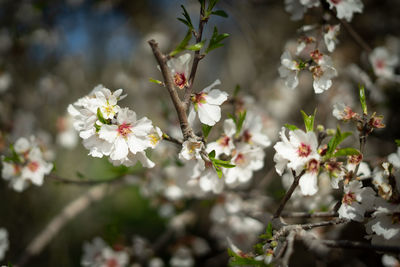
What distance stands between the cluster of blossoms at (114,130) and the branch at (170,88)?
0.11m

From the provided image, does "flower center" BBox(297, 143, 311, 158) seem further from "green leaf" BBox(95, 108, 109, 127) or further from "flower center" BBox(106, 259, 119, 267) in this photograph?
"flower center" BBox(106, 259, 119, 267)

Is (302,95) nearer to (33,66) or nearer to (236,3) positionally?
(236,3)

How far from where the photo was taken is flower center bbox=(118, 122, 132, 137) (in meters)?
1.28

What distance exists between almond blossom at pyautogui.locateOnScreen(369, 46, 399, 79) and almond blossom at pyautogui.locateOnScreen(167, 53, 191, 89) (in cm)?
147

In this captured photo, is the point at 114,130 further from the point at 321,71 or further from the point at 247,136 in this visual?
the point at 321,71

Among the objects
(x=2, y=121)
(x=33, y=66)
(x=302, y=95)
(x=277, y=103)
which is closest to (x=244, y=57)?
(x=302, y=95)

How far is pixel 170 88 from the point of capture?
1.27 m

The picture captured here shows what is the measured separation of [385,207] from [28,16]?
342 centimetres

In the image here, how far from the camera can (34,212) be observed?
11.2ft

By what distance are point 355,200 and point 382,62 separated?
Result: 1319mm

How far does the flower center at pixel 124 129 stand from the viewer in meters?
1.28

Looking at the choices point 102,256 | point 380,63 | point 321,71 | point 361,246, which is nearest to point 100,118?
point 321,71

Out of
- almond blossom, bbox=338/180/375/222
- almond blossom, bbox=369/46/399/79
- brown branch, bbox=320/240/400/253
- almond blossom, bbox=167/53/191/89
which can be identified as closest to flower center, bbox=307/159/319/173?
almond blossom, bbox=338/180/375/222

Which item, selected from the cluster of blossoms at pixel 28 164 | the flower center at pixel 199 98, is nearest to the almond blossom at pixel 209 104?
the flower center at pixel 199 98
